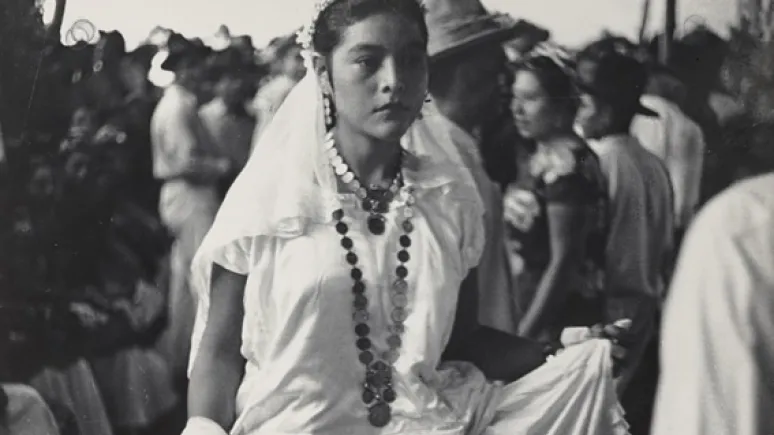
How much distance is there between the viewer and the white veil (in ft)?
4.18

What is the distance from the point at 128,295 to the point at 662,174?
2.67 feet

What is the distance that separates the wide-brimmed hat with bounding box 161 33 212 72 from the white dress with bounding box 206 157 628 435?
32cm

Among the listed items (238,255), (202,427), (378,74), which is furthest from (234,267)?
(378,74)

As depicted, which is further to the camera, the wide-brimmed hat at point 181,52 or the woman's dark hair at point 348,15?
the wide-brimmed hat at point 181,52

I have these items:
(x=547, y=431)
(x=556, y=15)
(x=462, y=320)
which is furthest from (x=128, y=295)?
(x=556, y=15)

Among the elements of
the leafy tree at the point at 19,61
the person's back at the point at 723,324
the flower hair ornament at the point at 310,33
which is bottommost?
the person's back at the point at 723,324

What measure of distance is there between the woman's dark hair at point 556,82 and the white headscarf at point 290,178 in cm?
16

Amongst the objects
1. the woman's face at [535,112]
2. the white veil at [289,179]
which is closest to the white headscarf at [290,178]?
the white veil at [289,179]

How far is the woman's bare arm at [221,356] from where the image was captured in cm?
129

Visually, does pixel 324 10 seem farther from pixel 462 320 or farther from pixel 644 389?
pixel 644 389

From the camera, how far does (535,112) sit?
4.29ft

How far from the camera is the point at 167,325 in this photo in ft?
4.46

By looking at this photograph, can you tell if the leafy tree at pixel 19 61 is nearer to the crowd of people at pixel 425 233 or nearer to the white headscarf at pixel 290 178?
the crowd of people at pixel 425 233

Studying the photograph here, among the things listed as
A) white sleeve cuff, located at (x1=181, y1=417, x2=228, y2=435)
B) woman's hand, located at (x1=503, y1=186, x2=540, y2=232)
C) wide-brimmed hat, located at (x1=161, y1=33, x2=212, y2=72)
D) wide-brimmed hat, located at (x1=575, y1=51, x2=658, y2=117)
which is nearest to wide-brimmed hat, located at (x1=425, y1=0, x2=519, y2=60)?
wide-brimmed hat, located at (x1=575, y1=51, x2=658, y2=117)
